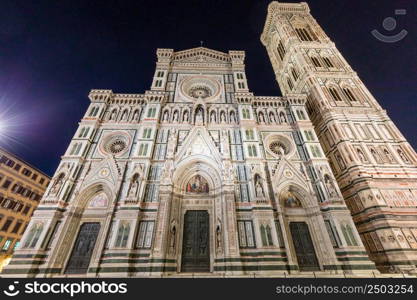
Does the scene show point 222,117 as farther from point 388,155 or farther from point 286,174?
point 388,155

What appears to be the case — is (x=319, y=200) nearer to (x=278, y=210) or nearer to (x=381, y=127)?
(x=278, y=210)

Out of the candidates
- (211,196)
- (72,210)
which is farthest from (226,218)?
(72,210)

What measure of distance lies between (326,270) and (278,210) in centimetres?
422

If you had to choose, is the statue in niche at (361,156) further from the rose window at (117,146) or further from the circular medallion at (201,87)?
the rose window at (117,146)

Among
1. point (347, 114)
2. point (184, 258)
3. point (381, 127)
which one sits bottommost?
point (184, 258)

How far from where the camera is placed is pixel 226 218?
1215 cm

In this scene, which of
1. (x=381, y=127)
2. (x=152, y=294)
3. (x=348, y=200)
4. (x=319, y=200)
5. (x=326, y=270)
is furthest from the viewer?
(x=381, y=127)

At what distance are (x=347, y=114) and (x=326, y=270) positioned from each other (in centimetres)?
1533

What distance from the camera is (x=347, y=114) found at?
1897 centimetres

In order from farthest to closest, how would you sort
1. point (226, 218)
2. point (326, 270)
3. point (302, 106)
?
1. point (302, 106)
2. point (226, 218)
3. point (326, 270)

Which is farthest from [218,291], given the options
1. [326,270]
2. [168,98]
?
[168,98]

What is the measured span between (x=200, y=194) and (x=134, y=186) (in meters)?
4.89

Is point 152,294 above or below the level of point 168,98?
below

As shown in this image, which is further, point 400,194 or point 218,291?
point 400,194
